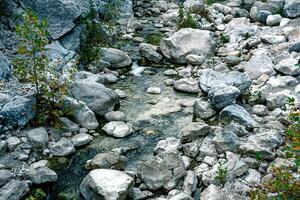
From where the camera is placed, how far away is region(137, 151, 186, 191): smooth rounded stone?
6207 mm

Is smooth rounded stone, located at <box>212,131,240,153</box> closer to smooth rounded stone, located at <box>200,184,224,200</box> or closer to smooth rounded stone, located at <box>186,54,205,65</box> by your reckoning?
smooth rounded stone, located at <box>200,184,224,200</box>

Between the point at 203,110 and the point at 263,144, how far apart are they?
1.65 m

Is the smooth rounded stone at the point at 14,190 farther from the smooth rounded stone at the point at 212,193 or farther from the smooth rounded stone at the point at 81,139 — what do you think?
the smooth rounded stone at the point at 212,193

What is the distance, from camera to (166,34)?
40.8 feet

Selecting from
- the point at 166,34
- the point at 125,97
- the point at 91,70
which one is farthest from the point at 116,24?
the point at 125,97

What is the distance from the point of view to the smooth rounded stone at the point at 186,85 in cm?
916

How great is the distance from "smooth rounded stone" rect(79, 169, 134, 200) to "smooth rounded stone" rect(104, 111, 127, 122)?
196 centimetres

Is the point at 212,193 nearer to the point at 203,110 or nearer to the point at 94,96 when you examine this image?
the point at 203,110

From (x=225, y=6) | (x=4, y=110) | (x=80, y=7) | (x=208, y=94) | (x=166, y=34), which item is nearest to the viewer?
(x=4, y=110)

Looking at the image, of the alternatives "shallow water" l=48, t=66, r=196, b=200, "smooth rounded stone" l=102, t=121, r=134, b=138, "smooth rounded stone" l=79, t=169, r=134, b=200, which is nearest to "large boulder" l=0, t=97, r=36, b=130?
"shallow water" l=48, t=66, r=196, b=200

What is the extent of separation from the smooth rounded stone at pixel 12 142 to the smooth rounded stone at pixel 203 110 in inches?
133

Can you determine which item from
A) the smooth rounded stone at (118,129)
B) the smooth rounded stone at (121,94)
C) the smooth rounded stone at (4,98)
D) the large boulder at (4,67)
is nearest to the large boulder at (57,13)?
the large boulder at (4,67)

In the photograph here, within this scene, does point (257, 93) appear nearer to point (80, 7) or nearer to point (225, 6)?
point (80, 7)

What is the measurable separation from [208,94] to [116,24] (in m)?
5.43
